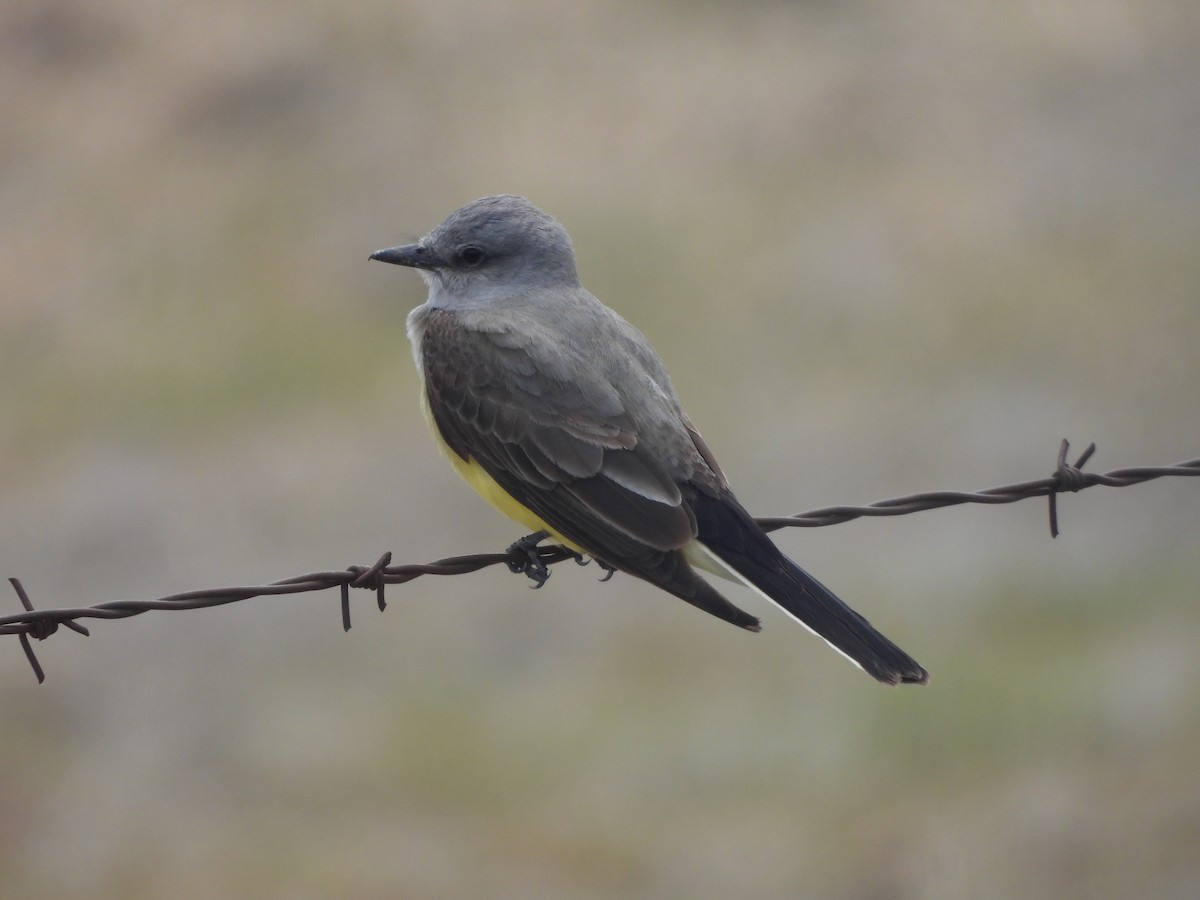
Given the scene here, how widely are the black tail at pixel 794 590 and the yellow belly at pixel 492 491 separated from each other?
18.5 inches

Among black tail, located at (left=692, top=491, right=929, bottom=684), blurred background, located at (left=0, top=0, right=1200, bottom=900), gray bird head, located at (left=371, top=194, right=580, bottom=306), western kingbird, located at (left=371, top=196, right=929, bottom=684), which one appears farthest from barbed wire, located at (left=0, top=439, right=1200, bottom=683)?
blurred background, located at (left=0, top=0, right=1200, bottom=900)

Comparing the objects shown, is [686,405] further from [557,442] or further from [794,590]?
[794,590]

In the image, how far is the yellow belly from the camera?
5.74 metres

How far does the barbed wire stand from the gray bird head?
1306mm

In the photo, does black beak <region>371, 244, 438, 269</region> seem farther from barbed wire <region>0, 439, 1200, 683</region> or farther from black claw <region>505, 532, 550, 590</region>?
barbed wire <region>0, 439, 1200, 683</region>

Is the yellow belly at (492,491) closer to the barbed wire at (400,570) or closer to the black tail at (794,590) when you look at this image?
the barbed wire at (400,570)

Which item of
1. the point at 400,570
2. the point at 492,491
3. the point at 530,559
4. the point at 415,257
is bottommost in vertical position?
the point at 400,570

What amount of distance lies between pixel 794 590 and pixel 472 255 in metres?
2.01

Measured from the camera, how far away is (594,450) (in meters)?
5.67

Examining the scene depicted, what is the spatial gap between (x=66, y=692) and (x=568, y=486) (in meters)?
7.92

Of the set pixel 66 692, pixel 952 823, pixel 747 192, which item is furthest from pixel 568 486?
pixel 747 192

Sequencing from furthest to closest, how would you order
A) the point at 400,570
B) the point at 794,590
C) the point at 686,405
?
the point at 686,405
the point at 794,590
the point at 400,570

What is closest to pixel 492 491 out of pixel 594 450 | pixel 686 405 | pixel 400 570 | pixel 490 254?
pixel 594 450

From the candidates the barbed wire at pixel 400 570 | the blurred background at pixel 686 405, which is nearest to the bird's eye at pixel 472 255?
the barbed wire at pixel 400 570
